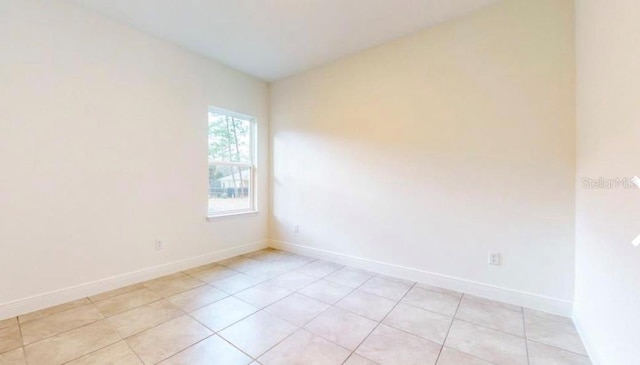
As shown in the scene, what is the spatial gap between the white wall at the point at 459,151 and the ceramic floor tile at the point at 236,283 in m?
1.06

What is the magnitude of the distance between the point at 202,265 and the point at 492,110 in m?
3.57

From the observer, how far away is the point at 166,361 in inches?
61.1

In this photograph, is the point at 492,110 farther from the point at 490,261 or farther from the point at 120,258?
the point at 120,258

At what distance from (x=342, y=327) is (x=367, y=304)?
1.45 ft

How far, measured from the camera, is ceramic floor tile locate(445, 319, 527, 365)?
5.25 ft

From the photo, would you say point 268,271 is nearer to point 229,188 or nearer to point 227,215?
point 227,215

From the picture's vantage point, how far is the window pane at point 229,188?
3514 mm

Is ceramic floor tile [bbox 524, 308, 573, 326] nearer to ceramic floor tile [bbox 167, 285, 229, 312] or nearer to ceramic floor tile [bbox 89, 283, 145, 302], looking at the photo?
ceramic floor tile [bbox 167, 285, 229, 312]

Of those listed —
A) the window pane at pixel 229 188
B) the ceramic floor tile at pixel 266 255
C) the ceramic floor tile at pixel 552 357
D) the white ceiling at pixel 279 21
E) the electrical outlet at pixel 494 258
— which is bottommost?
the ceramic floor tile at pixel 552 357

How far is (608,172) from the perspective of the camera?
56.6 inches

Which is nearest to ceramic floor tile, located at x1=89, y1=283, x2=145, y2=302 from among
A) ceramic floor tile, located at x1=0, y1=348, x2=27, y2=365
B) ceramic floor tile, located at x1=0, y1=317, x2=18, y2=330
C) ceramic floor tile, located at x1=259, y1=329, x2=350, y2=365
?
ceramic floor tile, located at x1=0, y1=317, x2=18, y2=330

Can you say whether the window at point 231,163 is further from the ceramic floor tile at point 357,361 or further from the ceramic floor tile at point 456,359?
the ceramic floor tile at point 456,359

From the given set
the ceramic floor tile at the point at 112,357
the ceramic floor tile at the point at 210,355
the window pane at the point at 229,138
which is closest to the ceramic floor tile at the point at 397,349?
the ceramic floor tile at the point at 210,355

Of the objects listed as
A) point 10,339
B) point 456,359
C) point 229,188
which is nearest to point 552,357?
point 456,359
